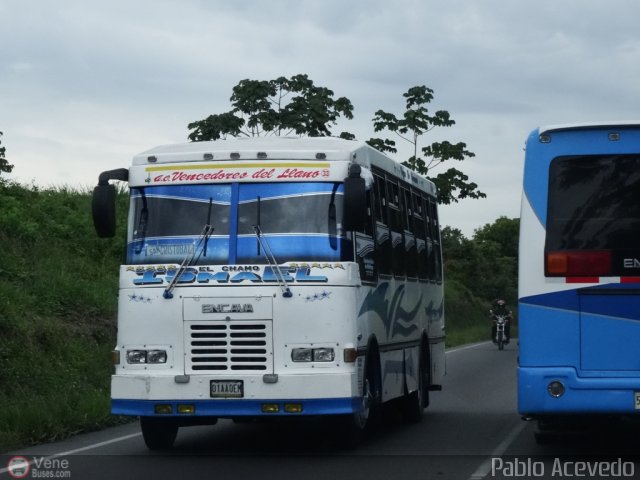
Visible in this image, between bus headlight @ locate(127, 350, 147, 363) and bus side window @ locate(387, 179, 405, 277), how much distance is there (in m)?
3.77

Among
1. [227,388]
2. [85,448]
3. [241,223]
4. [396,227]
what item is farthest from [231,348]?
[396,227]

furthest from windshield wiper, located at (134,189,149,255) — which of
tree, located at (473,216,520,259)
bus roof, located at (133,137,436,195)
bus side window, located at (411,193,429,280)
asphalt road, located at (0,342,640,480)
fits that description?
tree, located at (473,216,520,259)

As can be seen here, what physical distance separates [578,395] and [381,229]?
3880 mm

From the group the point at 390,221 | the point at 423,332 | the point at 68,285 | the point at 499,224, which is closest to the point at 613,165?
the point at 390,221

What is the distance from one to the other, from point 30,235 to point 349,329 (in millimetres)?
17152

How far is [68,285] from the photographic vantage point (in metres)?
24.9

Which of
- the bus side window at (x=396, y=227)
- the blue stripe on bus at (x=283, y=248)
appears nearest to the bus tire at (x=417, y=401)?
the bus side window at (x=396, y=227)

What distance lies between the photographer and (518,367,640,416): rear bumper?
11.8m

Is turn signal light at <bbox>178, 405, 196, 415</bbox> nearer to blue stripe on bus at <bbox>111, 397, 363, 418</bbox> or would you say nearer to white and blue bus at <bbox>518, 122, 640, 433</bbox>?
blue stripe on bus at <bbox>111, 397, 363, 418</bbox>

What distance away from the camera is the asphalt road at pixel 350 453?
468 inches

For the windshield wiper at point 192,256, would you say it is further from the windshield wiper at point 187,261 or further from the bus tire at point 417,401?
the bus tire at point 417,401

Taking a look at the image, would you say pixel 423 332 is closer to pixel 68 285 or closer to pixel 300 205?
pixel 300 205

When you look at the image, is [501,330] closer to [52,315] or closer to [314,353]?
[52,315]

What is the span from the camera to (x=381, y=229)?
1508cm
